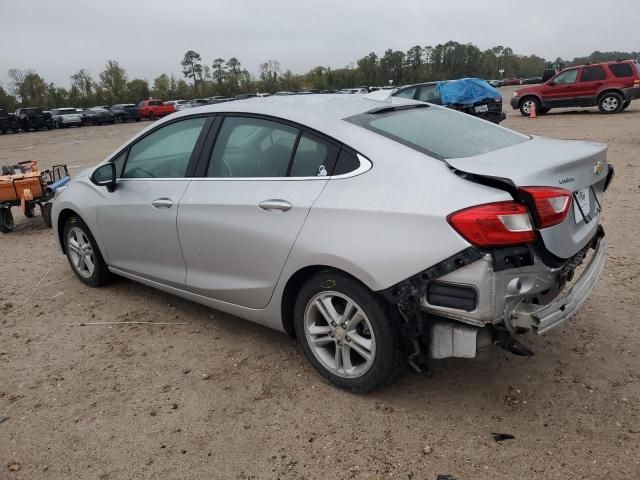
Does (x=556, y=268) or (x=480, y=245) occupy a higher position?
(x=480, y=245)

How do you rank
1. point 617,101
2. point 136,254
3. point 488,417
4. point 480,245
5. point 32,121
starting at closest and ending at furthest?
1. point 480,245
2. point 488,417
3. point 136,254
4. point 617,101
5. point 32,121

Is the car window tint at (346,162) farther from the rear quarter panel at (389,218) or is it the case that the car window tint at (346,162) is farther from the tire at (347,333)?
the tire at (347,333)

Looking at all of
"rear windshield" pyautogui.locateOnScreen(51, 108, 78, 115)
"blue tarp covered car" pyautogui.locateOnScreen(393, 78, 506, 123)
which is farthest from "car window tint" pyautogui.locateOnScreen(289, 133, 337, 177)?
"rear windshield" pyautogui.locateOnScreen(51, 108, 78, 115)

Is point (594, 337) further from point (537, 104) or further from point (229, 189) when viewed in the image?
point (537, 104)

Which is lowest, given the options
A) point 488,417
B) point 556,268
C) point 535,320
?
point 488,417

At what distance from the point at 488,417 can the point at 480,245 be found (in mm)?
995

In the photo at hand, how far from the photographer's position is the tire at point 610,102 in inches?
735

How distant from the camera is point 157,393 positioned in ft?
10.4

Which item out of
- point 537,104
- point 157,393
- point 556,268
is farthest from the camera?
point 537,104

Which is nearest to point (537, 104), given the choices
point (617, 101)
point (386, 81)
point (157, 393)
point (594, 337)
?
point (617, 101)

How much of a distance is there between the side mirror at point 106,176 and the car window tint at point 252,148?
3.51ft

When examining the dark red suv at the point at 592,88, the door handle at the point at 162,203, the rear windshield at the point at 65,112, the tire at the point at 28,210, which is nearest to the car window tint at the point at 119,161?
the door handle at the point at 162,203

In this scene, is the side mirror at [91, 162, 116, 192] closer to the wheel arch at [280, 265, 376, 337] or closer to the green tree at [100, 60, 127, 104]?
the wheel arch at [280, 265, 376, 337]

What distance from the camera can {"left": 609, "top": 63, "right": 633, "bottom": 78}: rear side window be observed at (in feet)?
59.7
